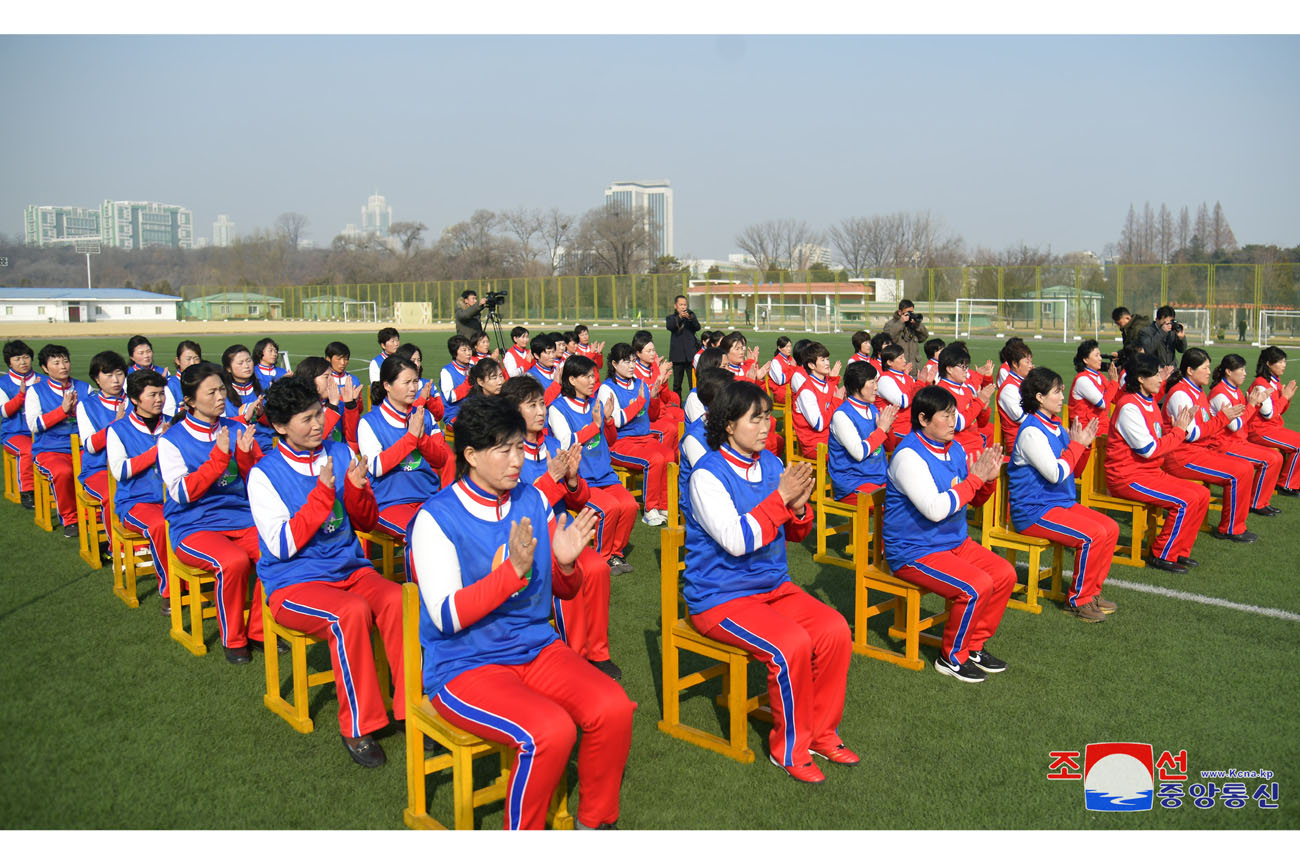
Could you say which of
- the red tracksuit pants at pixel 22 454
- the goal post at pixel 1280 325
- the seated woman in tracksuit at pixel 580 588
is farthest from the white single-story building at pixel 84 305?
the seated woman in tracksuit at pixel 580 588

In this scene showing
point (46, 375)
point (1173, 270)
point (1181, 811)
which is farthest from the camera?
point (1173, 270)

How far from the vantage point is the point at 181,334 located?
130 ft

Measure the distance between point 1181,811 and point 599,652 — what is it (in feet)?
8.44

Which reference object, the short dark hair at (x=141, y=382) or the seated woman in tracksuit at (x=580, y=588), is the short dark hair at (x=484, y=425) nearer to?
the seated woman in tracksuit at (x=580, y=588)

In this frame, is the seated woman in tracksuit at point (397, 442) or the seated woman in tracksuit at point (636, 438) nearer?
the seated woman in tracksuit at point (397, 442)

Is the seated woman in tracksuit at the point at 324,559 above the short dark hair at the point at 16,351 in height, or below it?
below

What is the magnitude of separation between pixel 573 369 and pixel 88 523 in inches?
138

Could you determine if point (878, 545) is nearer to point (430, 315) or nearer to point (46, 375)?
point (46, 375)

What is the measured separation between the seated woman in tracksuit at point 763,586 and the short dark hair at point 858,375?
2671 millimetres

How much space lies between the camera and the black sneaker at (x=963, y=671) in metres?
4.50

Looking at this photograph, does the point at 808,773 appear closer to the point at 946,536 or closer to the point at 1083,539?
the point at 946,536

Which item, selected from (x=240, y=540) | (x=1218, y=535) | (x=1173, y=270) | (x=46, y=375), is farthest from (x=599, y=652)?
(x=1173, y=270)

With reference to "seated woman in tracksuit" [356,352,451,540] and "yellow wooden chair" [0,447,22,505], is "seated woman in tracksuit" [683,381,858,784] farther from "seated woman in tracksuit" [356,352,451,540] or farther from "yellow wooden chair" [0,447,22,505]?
"yellow wooden chair" [0,447,22,505]

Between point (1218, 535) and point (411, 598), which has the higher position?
point (411, 598)
